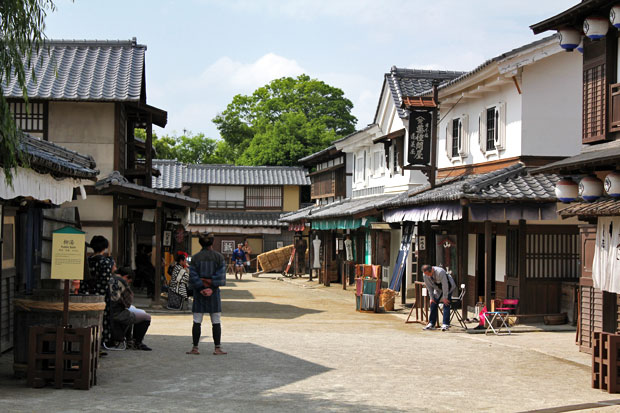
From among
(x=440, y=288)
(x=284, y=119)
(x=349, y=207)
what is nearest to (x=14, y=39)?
(x=440, y=288)

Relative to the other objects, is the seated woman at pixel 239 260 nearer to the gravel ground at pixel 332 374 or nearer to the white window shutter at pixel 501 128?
the white window shutter at pixel 501 128

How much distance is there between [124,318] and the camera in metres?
13.0

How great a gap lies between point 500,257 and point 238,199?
117ft

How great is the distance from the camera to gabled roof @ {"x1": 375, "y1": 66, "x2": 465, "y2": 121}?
2840 centimetres

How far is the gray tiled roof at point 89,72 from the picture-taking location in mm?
21891

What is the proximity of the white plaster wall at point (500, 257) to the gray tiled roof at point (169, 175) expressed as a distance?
3533cm

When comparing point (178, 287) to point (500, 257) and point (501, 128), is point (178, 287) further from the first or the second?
point (501, 128)

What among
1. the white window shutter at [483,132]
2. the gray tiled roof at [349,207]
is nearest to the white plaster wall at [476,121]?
the white window shutter at [483,132]

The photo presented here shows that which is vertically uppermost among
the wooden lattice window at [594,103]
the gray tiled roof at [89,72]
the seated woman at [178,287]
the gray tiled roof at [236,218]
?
the gray tiled roof at [89,72]

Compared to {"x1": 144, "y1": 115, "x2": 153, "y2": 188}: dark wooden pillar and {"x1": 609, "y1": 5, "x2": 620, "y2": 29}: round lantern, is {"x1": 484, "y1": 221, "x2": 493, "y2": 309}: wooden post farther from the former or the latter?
{"x1": 144, "y1": 115, "x2": 153, "y2": 188}: dark wooden pillar

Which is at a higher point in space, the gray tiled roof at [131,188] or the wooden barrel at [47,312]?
the gray tiled roof at [131,188]

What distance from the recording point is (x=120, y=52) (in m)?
25.3

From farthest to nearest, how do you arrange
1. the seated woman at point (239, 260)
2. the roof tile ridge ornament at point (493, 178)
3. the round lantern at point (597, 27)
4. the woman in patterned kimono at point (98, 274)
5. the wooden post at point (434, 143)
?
the seated woman at point (239, 260), the wooden post at point (434, 143), the roof tile ridge ornament at point (493, 178), the round lantern at point (597, 27), the woman in patterned kimono at point (98, 274)

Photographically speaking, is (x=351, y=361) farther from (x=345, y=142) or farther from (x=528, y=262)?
(x=345, y=142)
